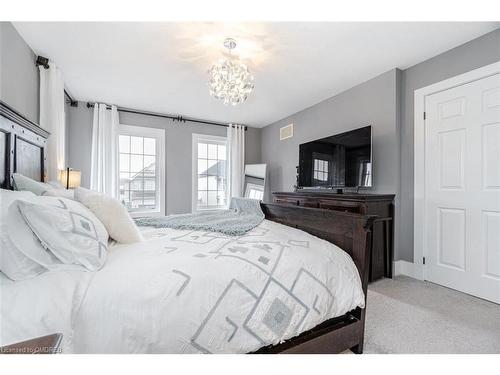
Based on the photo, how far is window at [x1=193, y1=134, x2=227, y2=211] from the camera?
4.51 m

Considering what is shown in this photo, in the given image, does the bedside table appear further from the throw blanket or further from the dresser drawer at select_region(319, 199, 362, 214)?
the dresser drawer at select_region(319, 199, 362, 214)

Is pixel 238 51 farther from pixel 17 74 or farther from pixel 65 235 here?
pixel 65 235

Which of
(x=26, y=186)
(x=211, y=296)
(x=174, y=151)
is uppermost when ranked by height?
(x=174, y=151)

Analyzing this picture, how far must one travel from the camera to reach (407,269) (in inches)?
101

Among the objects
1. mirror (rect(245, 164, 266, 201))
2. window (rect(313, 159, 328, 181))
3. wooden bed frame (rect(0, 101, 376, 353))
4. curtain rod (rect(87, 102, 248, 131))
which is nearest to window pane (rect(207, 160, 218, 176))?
mirror (rect(245, 164, 266, 201))

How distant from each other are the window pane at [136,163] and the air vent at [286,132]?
2.74 m

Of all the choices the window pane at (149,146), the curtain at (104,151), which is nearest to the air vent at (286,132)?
the window pane at (149,146)

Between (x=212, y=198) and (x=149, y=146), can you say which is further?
(x=212, y=198)

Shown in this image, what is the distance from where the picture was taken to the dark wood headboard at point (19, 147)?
1359mm

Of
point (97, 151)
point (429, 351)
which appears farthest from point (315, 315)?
point (97, 151)

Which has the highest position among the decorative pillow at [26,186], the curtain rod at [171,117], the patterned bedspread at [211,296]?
the curtain rod at [171,117]

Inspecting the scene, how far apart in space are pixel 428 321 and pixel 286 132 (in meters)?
3.48

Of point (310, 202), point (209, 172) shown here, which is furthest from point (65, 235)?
point (209, 172)

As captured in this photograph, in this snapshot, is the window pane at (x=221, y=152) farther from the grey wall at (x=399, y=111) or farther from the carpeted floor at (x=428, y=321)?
the carpeted floor at (x=428, y=321)
